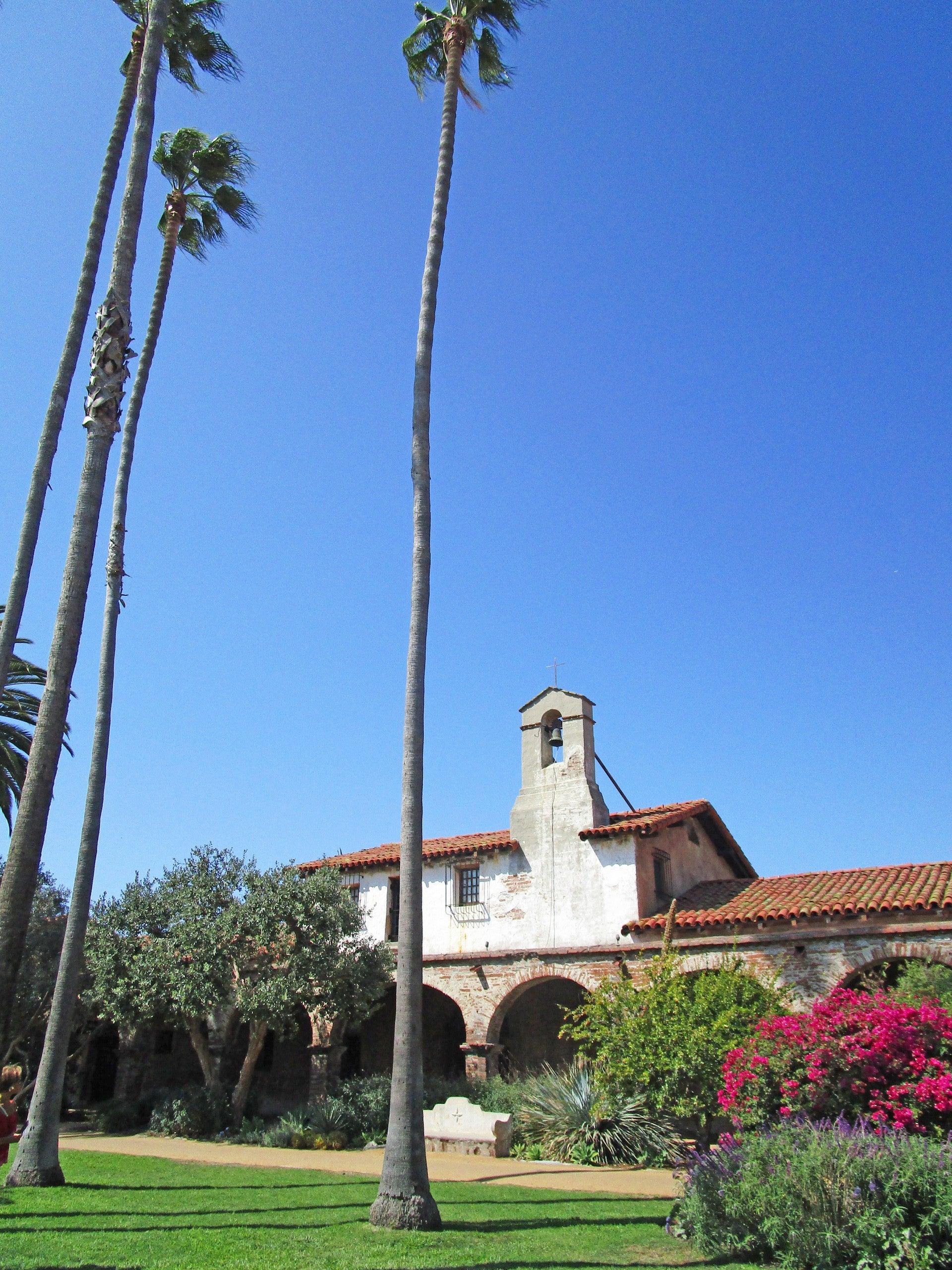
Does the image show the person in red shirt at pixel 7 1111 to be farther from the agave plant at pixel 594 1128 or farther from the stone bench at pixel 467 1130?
the agave plant at pixel 594 1128

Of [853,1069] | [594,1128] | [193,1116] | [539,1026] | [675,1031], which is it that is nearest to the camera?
[853,1069]

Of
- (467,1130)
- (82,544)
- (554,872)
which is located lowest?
(467,1130)

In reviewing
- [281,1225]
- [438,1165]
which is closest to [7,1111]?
[281,1225]

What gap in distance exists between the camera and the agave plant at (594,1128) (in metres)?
17.3

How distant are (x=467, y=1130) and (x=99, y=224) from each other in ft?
56.9

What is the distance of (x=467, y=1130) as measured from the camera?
61.7ft

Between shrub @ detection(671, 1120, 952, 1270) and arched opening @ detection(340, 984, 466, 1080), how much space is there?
17246 mm

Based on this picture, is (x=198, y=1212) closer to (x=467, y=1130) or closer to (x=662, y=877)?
(x=467, y=1130)

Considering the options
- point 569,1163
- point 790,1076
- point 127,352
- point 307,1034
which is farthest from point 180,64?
point 307,1034

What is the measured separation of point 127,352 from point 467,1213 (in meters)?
10.9

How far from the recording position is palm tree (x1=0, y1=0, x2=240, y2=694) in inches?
474

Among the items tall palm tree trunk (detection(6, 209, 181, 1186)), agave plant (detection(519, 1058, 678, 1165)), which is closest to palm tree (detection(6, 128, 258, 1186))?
tall palm tree trunk (detection(6, 209, 181, 1186))

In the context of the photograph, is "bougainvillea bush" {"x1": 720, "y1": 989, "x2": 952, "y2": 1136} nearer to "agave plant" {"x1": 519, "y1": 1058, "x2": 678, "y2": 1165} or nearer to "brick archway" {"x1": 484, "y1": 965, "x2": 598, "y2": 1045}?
"agave plant" {"x1": 519, "y1": 1058, "x2": 678, "y2": 1165}

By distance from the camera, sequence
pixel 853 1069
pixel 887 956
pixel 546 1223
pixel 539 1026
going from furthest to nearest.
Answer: pixel 539 1026 → pixel 887 956 → pixel 546 1223 → pixel 853 1069
